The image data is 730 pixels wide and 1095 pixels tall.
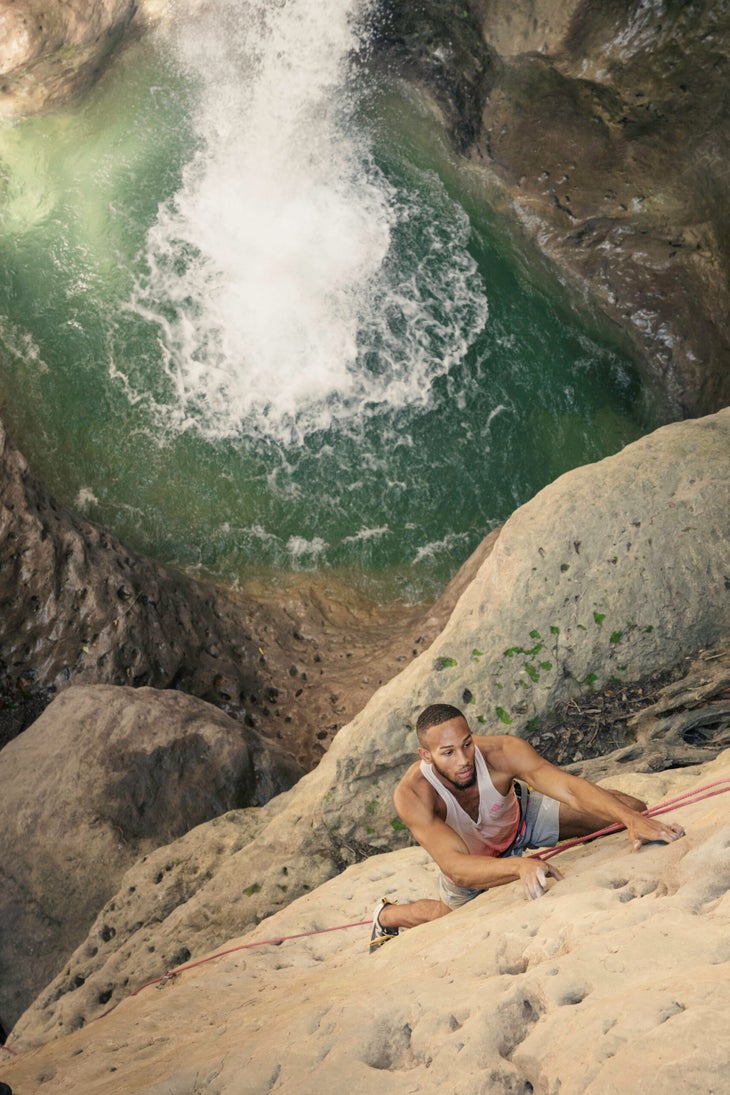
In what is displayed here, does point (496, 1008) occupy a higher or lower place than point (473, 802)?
lower

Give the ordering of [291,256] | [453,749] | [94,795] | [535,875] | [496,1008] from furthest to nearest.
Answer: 1. [291,256]
2. [94,795]
3. [453,749]
4. [535,875]
5. [496,1008]

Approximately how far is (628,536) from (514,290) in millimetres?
5161

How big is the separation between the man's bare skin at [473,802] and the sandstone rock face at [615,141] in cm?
660

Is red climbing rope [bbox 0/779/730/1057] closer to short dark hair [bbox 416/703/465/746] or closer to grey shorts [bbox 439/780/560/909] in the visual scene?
grey shorts [bbox 439/780/560/909]

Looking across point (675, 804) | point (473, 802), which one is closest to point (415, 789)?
point (473, 802)

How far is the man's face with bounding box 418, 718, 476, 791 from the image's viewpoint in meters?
3.52

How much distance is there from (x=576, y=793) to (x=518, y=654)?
1.54m

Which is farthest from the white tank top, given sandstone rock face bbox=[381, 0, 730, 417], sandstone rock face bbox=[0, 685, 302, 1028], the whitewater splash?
sandstone rock face bbox=[381, 0, 730, 417]

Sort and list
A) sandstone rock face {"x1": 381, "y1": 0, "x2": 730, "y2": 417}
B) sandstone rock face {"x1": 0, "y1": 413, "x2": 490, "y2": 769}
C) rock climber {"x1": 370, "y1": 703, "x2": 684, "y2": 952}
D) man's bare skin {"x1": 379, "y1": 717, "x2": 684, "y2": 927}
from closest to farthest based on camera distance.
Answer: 1. man's bare skin {"x1": 379, "y1": 717, "x2": 684, "y2": 927}
2. rock climber {"x1": 370, "y1": 703, "x2": 684, "y2": 952}
3. sandstone rock face {"x1": 0, "y1": 413, "x2": 490, "y2": 769}
4. sandstone rock face {"x1": 381, "y1": 0, "x2": 730, "y2": 417}

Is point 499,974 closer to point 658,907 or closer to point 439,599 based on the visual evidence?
point 658,907

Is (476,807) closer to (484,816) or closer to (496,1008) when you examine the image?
(484,816)

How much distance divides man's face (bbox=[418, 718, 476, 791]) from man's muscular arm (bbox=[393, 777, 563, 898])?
16cm

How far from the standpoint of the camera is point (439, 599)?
775 cm

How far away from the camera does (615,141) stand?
9227 millimetres
